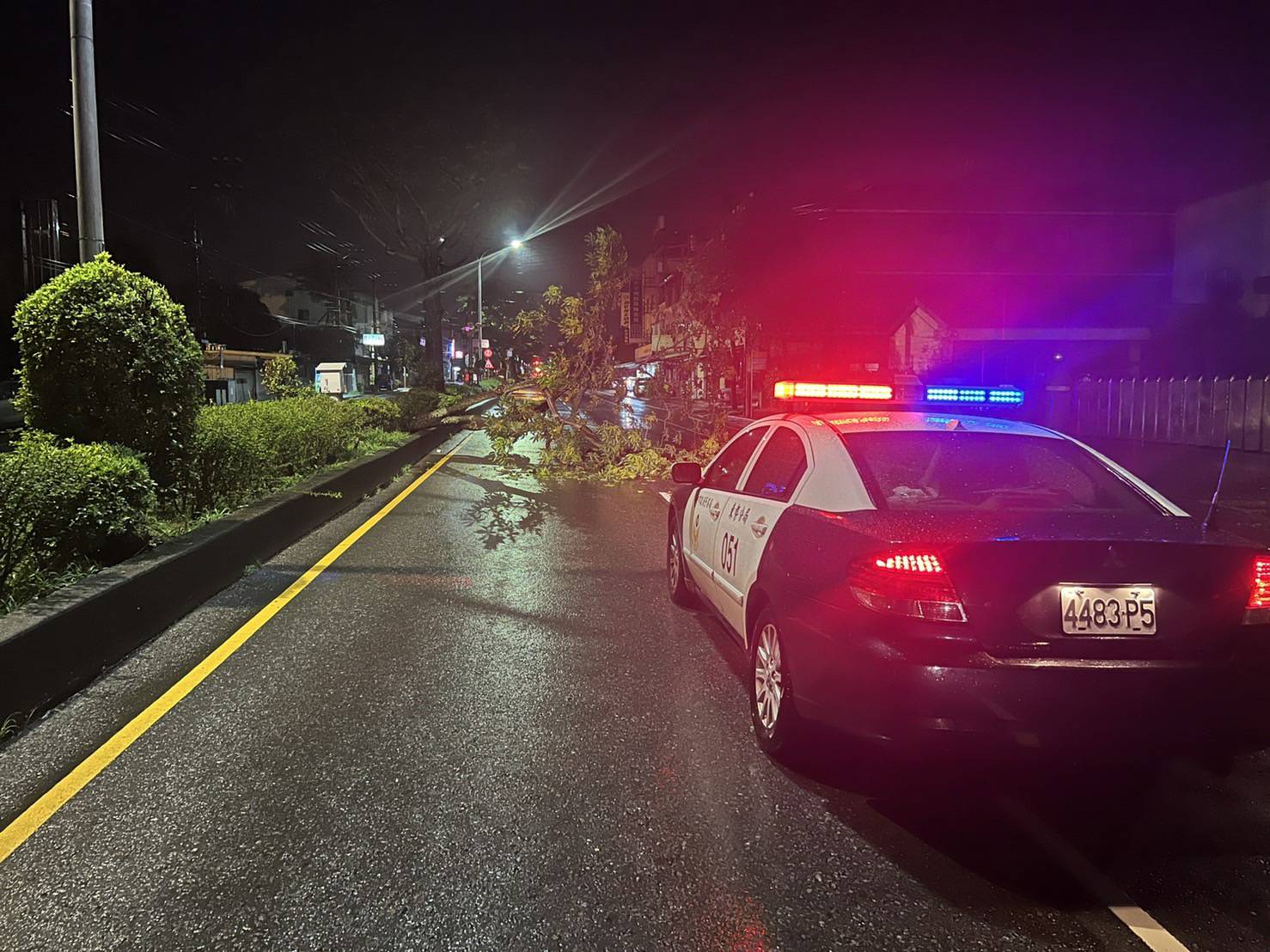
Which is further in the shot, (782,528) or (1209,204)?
(1209,204)

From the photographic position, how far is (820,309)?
30203 millimetres

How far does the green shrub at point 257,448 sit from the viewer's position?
8.77 metres

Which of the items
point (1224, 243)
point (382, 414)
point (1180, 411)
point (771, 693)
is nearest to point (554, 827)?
point (771, 693)

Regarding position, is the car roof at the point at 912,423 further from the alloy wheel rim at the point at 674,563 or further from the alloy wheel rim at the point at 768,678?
the alloy wheel rim at the point at 674,563

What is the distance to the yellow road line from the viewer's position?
3240 mm

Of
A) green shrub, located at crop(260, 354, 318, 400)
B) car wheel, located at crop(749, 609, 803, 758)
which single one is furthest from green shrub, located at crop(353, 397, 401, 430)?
car wheel, located at crop(749, 609, 803, 758)

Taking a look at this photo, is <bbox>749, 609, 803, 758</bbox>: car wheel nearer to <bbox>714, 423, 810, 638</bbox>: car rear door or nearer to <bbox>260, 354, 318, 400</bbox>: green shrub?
<bbox>714, 423, 810, 638</bbox>: car rear door

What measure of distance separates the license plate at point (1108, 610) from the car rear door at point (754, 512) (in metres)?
1.37

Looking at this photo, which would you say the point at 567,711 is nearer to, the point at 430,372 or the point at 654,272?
the point at 430,372

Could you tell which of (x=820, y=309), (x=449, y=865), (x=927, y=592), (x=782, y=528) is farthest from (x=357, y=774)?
(x=820, y=309)

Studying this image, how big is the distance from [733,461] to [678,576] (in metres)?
1.24

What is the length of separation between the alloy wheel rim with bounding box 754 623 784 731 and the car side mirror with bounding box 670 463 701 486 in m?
2.04

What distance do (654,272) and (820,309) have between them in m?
30.3

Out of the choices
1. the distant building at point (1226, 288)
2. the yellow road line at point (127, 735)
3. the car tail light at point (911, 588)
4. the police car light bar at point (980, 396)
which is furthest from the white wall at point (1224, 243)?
the yellow road line at point (127, 735)
